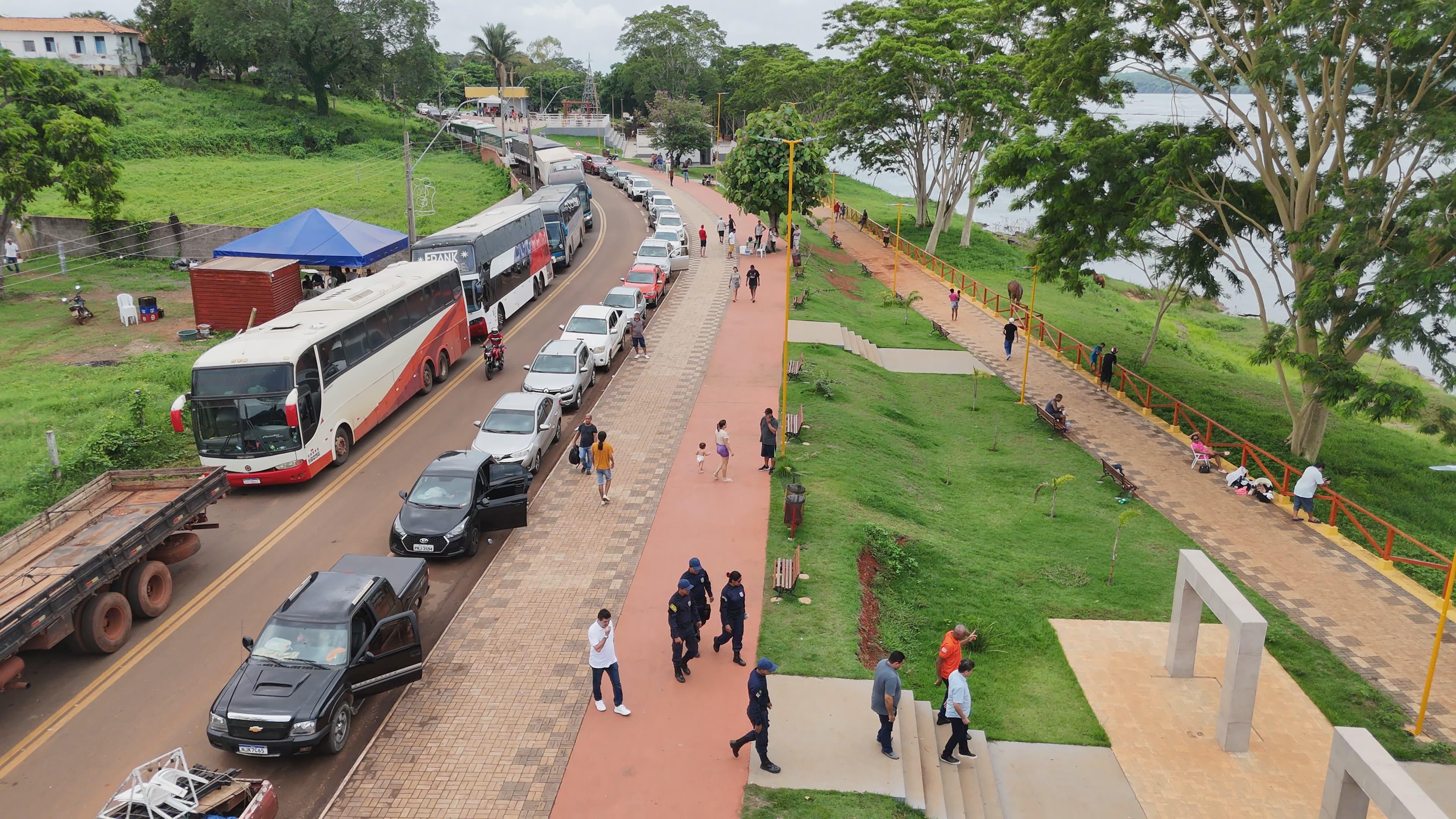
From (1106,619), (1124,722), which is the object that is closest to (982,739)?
(1124,722)

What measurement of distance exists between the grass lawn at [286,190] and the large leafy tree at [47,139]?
8.62 meters

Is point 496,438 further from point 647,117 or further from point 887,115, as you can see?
point 647,117

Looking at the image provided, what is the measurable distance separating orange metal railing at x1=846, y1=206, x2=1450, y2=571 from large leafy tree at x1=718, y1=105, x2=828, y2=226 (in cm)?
806

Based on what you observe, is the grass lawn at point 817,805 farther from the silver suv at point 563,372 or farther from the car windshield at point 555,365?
the car windshield at point 555,365

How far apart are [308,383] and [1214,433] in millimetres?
23651

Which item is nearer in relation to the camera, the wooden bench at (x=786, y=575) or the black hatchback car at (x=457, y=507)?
the wooden bench at (x=786, y=575)

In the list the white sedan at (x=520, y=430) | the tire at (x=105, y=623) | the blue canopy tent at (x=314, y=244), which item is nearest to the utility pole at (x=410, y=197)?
the blue canopy tent at (x=314, y=244)

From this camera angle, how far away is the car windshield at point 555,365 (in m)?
24.6

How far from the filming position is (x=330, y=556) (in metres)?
16.8

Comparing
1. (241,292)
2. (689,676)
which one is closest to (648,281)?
(241,292)

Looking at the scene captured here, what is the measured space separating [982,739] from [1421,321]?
15.6 metres

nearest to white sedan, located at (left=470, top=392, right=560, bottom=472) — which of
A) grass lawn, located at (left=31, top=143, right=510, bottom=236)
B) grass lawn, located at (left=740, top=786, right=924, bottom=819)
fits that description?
grass lawn, located at (left=740, top=786, right=924, bottom=819)

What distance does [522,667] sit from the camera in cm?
1347

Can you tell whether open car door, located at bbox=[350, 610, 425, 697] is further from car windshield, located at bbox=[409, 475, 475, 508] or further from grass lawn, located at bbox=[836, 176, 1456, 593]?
grass lawn, located at bbox=[836, 176, 1456, 593]
